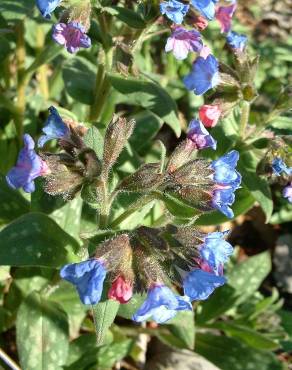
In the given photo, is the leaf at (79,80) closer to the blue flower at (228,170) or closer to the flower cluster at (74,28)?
the flower cluster at (74,28)

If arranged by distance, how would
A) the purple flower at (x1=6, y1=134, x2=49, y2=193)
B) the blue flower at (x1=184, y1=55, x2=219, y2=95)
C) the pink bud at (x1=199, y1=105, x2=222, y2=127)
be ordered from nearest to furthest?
the purple flower at (x1=6, y1=134, x2=49, y2=193), the blue flower at (x1=184, y1=55, x2=219, y2=95), the pink bud at (x1=199, y1=105, x2=222, y2=127)

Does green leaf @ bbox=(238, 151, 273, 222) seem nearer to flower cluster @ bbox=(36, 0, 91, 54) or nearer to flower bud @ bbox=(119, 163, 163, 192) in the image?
flower bud @ bbox=(119, 163, 163, 192)

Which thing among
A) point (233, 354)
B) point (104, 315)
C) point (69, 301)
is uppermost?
point (104, 315)

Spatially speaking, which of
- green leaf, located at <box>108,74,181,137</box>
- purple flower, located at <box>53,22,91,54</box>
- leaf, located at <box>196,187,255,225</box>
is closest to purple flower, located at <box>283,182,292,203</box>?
leaf, located at <box>196,187,255,225</box>

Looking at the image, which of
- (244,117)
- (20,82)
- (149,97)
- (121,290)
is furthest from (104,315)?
(20,82)

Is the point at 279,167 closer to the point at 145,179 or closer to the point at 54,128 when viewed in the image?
the point at 145,179

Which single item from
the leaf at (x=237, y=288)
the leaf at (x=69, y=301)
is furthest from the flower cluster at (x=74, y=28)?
the leaf at (x=237, y=288)
